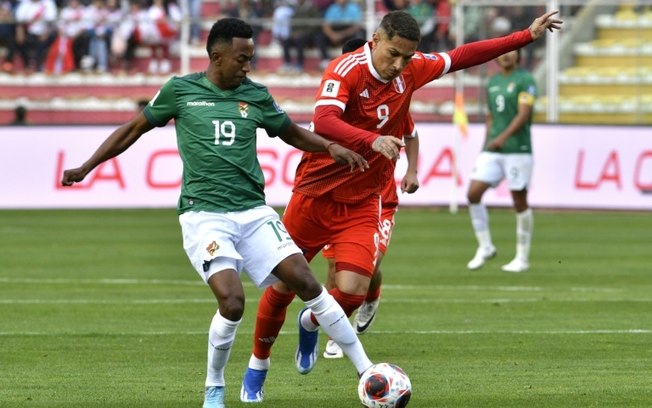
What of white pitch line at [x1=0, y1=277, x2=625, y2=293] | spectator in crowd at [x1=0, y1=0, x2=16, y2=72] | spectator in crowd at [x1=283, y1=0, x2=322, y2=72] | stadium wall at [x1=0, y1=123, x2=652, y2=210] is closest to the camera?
white pitch line at [x1=0, y1=277, x2=625, y2=293]

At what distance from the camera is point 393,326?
494 inches

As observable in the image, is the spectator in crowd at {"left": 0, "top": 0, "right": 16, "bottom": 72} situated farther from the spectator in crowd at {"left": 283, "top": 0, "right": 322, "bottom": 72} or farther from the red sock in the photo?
the red sock

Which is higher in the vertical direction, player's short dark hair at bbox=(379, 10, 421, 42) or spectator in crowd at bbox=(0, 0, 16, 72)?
player's short dark hair at bbox=(379, 10, 421, 42)

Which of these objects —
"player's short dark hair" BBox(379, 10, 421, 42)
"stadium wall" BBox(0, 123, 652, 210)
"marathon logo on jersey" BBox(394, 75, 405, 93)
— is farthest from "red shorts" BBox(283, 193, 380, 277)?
"stadium wall" BBox(0, 123, 652, 210)

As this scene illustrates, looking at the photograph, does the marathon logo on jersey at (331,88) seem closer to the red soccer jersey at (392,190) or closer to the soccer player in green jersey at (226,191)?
the soccer player in green jersey at (226,191)

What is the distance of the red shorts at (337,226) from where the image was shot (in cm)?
958

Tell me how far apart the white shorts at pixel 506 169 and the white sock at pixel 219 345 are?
9.54 metres

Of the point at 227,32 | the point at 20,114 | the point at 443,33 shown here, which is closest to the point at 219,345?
the point at 227,32

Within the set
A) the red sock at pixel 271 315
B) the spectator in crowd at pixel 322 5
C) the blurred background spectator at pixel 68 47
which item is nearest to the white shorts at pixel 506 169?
the red sock at pixel 271 315

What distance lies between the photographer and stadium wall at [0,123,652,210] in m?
25.1

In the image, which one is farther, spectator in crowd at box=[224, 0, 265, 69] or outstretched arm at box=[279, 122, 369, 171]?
spectator in crowd at box=[224, 0, 265, 69]

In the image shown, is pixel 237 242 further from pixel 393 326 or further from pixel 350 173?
pixel 393 326

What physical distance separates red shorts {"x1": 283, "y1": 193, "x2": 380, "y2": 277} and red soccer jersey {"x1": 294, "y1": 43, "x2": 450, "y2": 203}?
0.07 meters

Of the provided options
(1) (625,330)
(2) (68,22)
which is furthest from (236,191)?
(2) (68,22)
